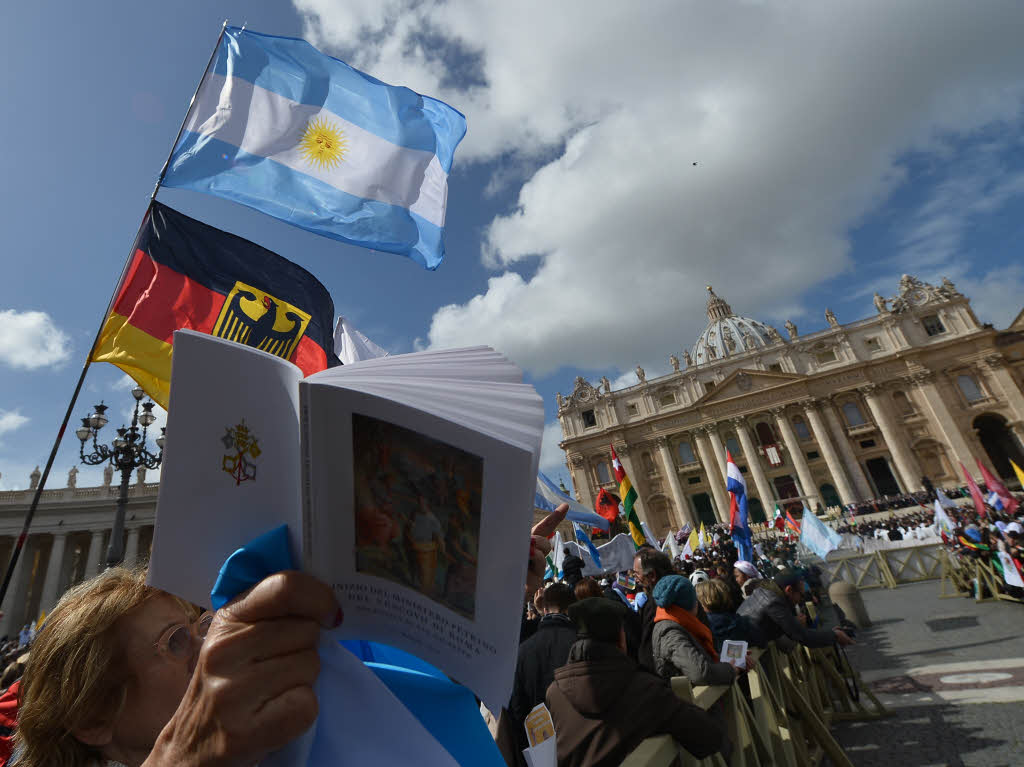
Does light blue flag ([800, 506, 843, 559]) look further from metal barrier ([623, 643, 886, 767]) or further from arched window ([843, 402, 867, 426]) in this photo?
arched window ([843, 402, 867, 426])

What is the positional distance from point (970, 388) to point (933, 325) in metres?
6.31

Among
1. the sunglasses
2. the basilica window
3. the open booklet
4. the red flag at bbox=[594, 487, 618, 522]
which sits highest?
the basilica window

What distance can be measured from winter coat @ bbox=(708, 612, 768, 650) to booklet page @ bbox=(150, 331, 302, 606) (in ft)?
13.1

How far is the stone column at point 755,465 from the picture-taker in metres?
44.2

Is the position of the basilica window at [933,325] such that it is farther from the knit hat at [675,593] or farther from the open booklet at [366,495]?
the open booklet at [366,495]

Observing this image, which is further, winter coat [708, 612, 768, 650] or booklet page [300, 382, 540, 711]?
winter coat [708, 612, 768, 650]

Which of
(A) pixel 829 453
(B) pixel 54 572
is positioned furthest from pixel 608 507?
(A) pixel 829 453

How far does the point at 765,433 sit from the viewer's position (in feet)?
155

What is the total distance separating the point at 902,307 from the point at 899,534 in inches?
1448

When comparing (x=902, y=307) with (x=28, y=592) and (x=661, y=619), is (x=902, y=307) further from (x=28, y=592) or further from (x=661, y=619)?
(x=28, y=592)

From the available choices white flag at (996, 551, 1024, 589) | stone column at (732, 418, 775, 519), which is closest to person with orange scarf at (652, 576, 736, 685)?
white flag at (996, 551, 1024, 589)

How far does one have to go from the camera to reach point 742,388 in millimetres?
48000

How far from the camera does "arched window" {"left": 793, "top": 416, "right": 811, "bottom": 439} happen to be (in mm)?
45969

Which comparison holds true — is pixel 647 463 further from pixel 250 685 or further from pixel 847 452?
pixel 250 685
